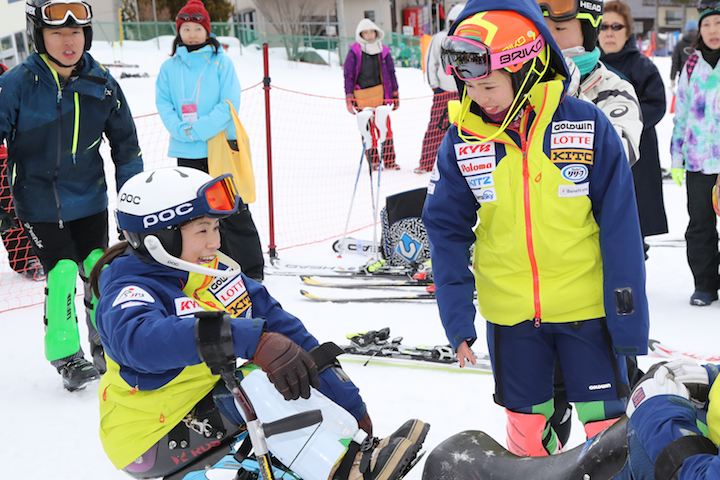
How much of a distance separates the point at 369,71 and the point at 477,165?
8.23 metres

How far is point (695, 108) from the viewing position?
4.73 meters

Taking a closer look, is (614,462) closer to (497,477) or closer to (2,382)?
(497,477)

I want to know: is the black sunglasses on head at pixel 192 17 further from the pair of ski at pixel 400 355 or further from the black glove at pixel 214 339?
the black glove at pixel 214 339

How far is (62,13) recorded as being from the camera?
11.9 ft

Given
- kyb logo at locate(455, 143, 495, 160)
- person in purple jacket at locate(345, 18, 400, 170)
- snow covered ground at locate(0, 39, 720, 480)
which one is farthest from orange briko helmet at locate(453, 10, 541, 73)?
person in purple jacket at locate(345, 18, 400, 170)

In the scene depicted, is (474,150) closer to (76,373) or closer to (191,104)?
(76,373)

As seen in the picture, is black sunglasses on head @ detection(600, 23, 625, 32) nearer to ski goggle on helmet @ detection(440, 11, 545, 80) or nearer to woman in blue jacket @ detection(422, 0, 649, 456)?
woman in blue jacket @ detection(422, 0, 649, 456)

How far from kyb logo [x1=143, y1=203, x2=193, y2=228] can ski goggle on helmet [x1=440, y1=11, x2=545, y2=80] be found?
1.01 m

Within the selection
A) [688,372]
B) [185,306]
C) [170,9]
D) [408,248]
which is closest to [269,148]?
[408,248]

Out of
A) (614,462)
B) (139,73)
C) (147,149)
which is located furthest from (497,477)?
(139,73)

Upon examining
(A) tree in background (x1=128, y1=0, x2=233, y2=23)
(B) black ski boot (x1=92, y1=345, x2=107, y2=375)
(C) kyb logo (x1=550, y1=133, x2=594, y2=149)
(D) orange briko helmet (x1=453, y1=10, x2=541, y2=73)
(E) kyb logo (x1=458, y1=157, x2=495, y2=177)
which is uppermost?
(A) tree in background (x1=128, y1=0, x2=233, y2=23)

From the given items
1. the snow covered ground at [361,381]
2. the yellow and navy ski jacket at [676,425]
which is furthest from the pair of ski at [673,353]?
the yellow and navy ski jacket at [676,425]

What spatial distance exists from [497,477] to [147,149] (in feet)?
32.1

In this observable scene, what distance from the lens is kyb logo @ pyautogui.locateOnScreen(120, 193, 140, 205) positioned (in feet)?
7.59
